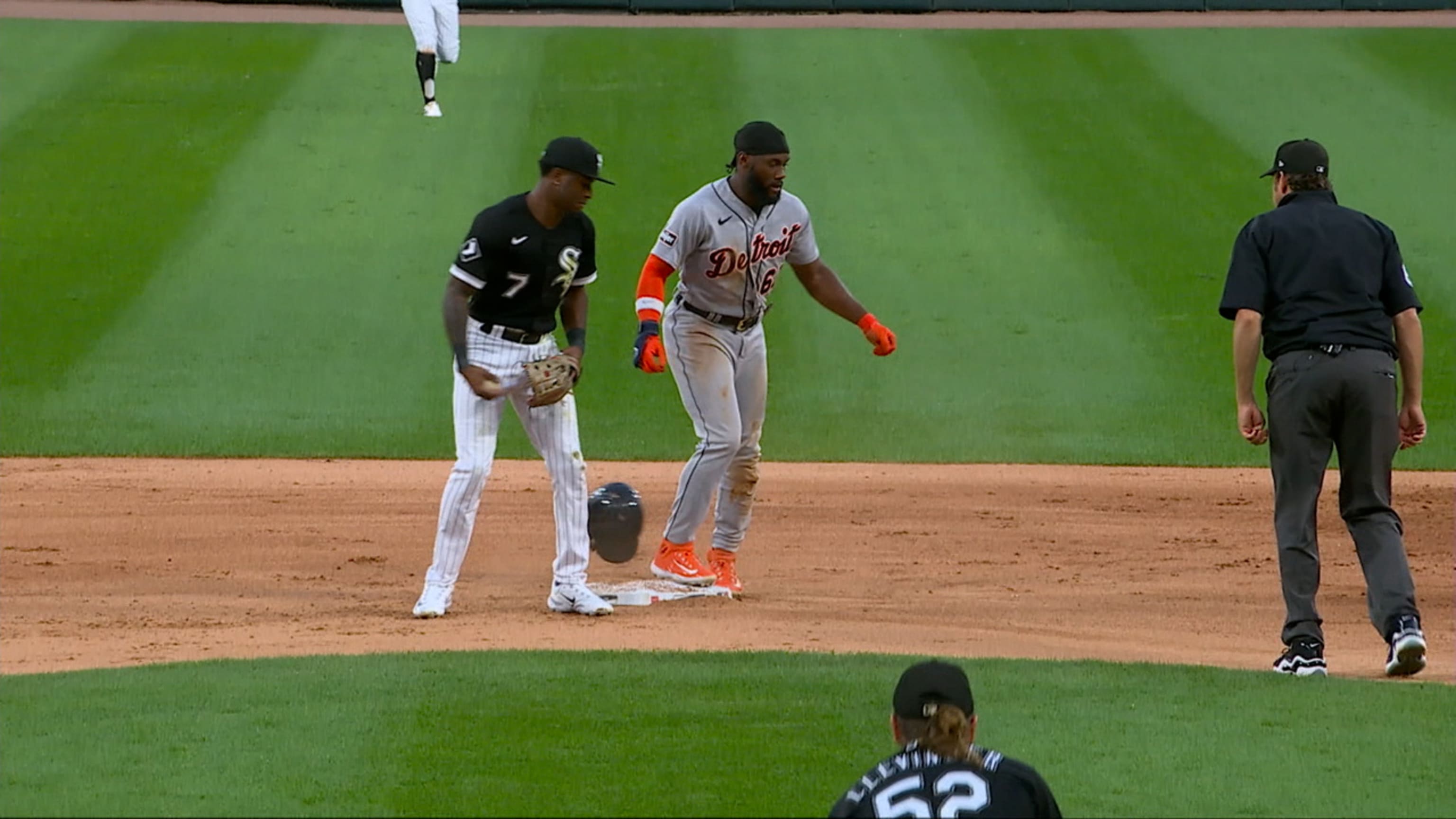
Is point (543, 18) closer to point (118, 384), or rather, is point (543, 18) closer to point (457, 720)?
point (118, 384)

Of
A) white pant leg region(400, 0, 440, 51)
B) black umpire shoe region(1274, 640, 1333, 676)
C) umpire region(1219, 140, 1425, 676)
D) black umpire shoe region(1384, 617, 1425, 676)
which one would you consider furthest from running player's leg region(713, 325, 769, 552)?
white pant leg region(400, 0, 440, 51)

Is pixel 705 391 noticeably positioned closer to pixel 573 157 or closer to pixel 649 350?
pixel 649 350

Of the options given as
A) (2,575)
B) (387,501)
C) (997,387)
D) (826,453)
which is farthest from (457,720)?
(997,387)

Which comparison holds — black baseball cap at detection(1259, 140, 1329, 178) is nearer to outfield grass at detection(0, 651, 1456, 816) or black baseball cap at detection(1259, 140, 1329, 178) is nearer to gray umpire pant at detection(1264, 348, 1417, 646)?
gray umpire pant at detection(1264, 348, 1417, 646)

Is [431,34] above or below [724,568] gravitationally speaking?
above

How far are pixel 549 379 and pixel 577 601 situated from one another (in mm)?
1096

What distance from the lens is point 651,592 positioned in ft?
30.3

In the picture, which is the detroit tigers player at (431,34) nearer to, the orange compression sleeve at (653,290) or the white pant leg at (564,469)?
the orange compression sleeve at (653,290)

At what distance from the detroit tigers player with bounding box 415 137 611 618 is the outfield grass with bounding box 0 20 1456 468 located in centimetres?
495

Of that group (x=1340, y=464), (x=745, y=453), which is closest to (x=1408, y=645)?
(x=1340, y=464)

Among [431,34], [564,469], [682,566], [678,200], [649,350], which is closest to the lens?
[564,469]

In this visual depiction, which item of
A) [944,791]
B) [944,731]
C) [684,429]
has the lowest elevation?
[684,429]

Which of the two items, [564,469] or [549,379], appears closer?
[549,379]

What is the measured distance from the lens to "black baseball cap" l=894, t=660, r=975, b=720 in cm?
400
